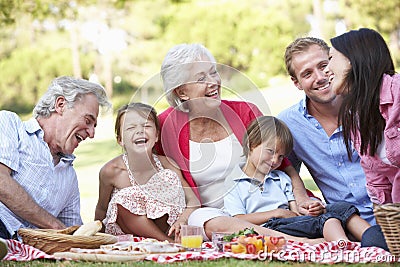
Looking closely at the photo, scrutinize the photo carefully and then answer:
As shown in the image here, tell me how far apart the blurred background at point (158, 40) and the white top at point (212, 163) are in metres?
9.96

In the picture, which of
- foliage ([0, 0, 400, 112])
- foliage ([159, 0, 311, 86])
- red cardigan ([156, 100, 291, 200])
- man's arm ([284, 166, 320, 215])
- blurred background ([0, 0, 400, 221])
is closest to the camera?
man's arm ([284, 166, 320, 215])

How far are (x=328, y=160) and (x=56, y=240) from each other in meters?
1.71

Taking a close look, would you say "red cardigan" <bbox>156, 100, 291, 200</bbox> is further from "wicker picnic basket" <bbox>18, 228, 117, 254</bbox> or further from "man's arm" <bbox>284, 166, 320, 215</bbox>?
"wicker picnic basket" <bbox>18, 228, 117, 254</bbox>

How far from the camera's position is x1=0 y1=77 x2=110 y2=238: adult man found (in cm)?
386

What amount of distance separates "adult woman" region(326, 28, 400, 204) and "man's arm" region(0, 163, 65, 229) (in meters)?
1.66

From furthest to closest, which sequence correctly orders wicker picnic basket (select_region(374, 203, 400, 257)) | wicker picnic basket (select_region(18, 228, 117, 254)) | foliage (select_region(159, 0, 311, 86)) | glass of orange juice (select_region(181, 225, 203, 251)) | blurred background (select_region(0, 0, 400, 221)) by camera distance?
foliage (select_region(159, 0, 311, 86)) → blurred background (select_region(0, 0, 400, 221)) → glass of orange juice (select_region(181, 225, 203, 251)) → wicker picnic basket (select_region(18, 228, 117, 254)) → wicker picnic basket (select_region(374, 203, 400, 257))

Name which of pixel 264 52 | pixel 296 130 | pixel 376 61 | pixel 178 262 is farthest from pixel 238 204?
pixel 264 52

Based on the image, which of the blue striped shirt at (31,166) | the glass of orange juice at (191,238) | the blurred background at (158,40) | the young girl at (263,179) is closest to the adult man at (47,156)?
the blue striped shirt at (31,166)

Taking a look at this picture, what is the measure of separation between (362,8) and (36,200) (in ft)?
52.5

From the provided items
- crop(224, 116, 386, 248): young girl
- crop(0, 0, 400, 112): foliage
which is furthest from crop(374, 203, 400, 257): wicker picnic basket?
crop(0, 0, 400, 112): foliage

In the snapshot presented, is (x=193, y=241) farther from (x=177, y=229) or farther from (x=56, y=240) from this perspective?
(x=56, y=240)

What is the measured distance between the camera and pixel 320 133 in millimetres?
4336

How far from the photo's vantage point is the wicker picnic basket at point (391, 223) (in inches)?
123

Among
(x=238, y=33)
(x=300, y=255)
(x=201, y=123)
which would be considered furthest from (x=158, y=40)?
(x=300, y=255)
